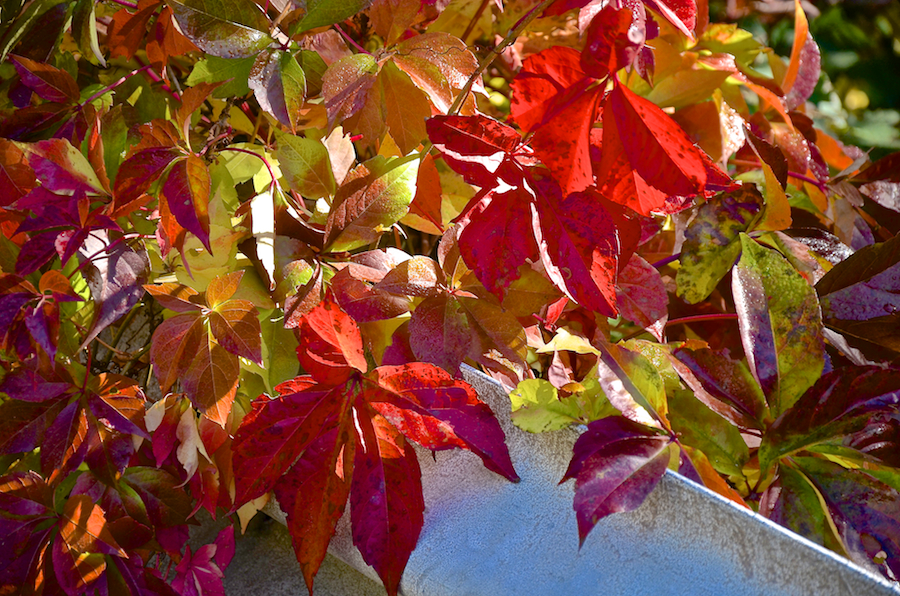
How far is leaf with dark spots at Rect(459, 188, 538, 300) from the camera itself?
1.12 feet

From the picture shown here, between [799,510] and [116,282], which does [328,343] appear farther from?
[799,510]

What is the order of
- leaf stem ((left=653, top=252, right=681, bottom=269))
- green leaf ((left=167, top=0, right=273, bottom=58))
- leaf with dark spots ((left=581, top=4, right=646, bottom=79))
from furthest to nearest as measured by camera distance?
leaf stem ((left=653, top=252, right=681, bottom=269)) → green leaf ((left=167, top=0, right=273, bottom=58)) → leaf with dark spots ((left=581, top=4, right=646, bottom=79))

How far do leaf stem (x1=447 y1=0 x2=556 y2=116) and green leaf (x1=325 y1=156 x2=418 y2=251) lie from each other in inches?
1.8

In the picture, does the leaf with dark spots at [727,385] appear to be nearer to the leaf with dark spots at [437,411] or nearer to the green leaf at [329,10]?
the leaf with dark spots at [437,411]

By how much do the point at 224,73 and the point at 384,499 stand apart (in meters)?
0.26

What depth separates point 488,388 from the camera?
1.36 ft

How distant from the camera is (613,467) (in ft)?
1.05

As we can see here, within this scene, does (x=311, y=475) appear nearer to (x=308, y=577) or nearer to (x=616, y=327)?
(x=308, y=577)

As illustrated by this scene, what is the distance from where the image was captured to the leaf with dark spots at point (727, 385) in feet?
1.21

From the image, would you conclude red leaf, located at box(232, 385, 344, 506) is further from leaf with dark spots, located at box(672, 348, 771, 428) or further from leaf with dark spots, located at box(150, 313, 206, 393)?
leaf with dark spots, located at box(672, 348, 771, 428)

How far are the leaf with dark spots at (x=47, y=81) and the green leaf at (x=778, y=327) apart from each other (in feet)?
1.41

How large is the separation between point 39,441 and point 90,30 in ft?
0.87

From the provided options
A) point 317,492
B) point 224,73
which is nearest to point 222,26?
point 224,73

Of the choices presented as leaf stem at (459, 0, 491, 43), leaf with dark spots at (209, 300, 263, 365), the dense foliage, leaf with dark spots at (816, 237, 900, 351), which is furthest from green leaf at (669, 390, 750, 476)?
leaf stem at (459, 0, 491, 43)
